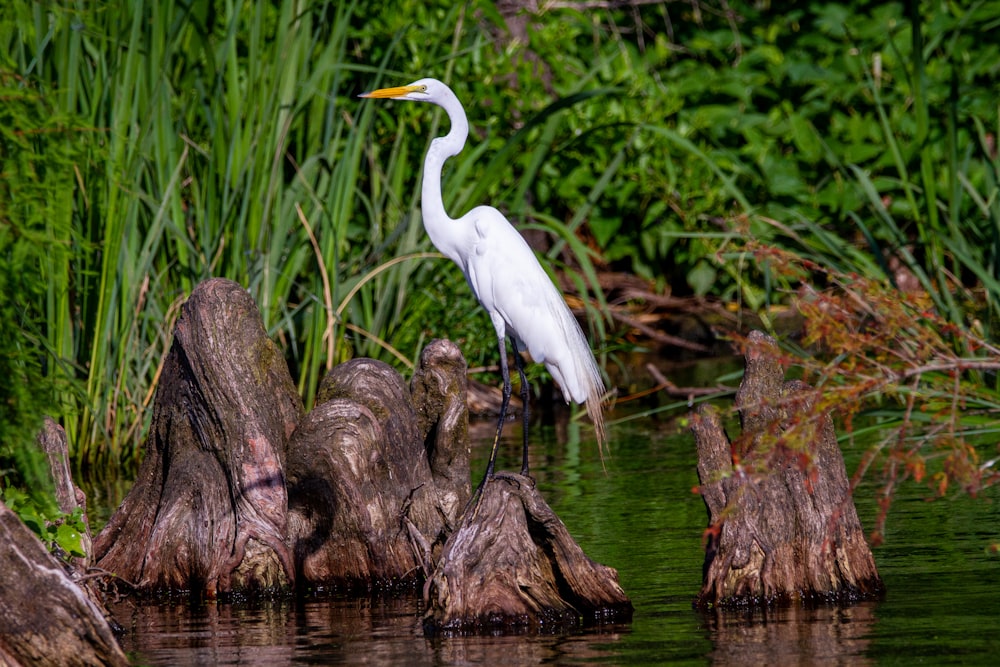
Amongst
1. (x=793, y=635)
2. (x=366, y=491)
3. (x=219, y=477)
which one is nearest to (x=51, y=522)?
(x=219, y=477)

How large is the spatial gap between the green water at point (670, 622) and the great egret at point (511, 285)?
29.8 inches

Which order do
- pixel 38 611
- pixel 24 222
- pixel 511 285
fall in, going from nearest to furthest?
pixel 24 222 → pixel 38 611 → pixel 511 285

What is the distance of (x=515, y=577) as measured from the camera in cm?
518

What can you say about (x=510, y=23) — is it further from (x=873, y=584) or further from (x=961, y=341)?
(x=873, y=584)

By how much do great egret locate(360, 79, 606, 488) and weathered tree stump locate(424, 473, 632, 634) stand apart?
170 cm

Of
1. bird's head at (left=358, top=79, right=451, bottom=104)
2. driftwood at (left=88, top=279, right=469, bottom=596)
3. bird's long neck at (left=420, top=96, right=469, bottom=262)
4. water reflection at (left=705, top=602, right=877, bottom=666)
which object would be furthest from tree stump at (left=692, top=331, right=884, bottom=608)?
bird's head at (left=358, top=79, right=451, bottom=104)

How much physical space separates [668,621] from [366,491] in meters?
1.52

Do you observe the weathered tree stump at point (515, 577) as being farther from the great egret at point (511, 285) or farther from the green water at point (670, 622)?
the great egret at point (511, 285)

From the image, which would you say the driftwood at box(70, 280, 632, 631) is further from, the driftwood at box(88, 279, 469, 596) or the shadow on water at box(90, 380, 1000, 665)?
the shadow on water at box(90, 380, 1000, 665)

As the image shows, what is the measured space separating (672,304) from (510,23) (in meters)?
3.28

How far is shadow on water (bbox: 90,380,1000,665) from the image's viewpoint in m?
4.59

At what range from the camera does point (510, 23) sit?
13.4 meters

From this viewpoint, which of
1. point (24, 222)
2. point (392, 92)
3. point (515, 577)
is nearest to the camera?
point (24, 222)

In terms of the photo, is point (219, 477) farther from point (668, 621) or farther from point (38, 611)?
point (668, 621)
